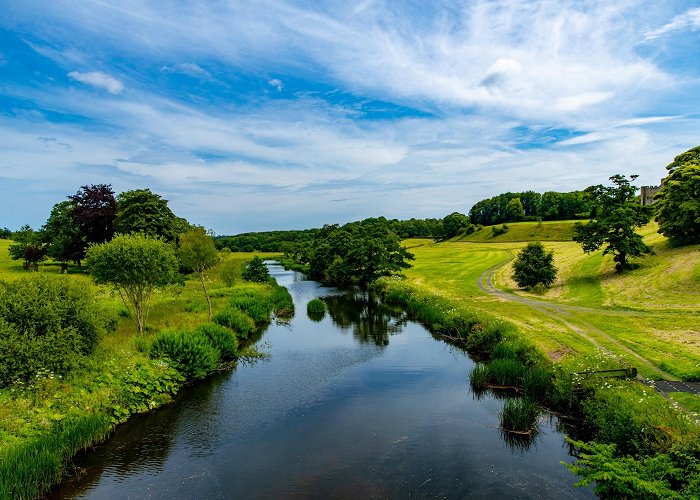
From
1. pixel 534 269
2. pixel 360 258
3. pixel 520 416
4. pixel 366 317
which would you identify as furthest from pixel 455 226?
pixel 520 416

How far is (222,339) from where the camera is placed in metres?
25.9

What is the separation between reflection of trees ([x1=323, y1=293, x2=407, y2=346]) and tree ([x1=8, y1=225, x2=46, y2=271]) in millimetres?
38624

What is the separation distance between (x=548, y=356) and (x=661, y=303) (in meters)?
17.0

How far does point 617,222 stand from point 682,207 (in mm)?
7256

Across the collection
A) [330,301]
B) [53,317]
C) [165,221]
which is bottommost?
[330,301]

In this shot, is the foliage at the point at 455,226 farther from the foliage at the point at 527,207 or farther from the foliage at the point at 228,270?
the foliage at the point at 228,270

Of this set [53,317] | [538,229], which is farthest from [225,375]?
[538,229]

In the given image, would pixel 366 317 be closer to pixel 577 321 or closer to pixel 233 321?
pixel 233 321

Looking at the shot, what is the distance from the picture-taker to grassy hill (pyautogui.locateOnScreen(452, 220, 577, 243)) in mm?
109438

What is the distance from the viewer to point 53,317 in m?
17.3

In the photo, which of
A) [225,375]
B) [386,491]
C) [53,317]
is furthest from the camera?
[225,375]

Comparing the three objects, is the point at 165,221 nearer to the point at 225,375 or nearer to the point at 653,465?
the point at 225,375

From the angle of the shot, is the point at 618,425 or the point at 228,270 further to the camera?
the point at 228,270

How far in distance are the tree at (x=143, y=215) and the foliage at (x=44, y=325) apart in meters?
30.0
